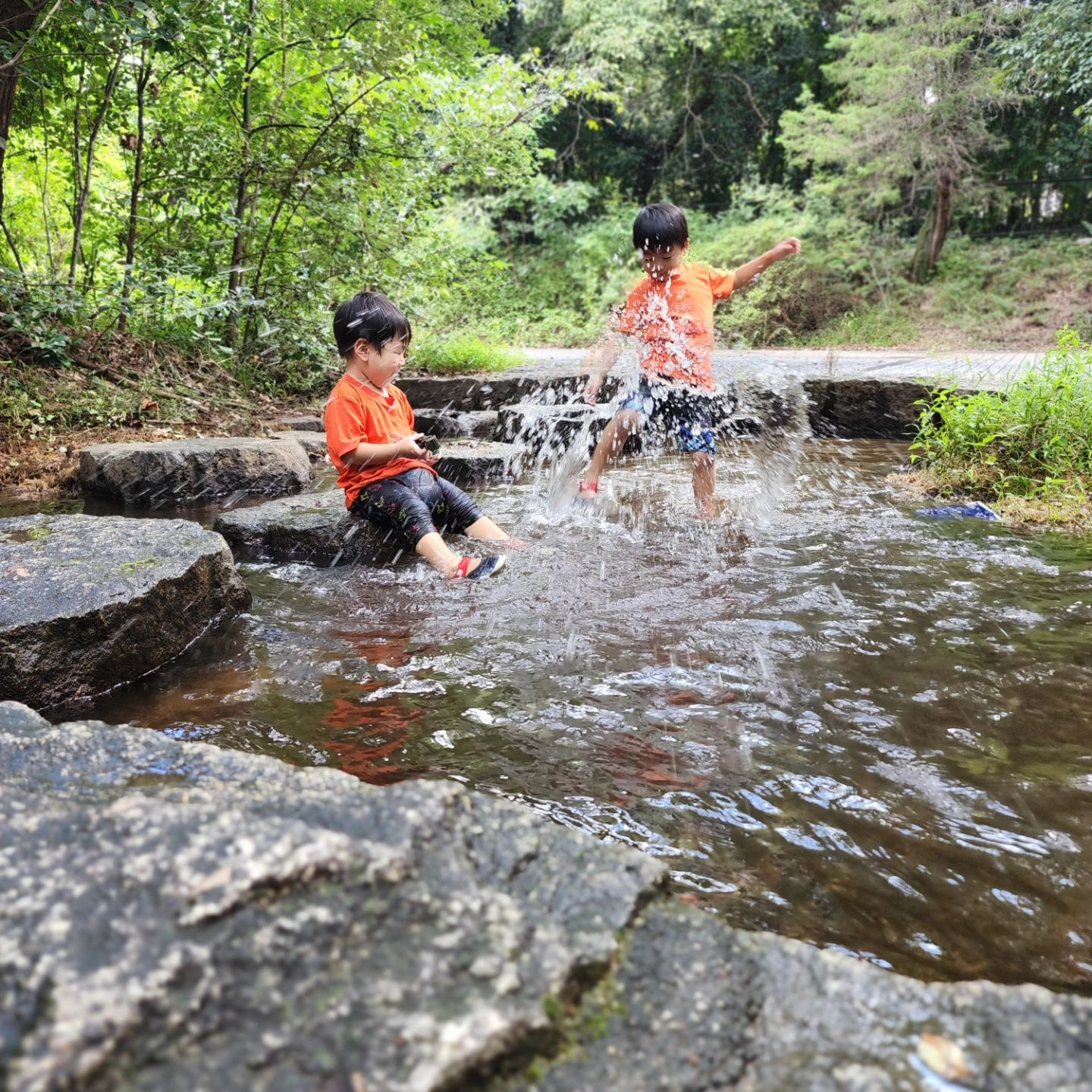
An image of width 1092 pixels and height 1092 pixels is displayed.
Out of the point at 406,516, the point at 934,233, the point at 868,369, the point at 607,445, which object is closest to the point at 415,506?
the point at 406,516

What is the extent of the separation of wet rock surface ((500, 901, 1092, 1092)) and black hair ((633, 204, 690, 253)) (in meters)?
4.20

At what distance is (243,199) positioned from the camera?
23.7 feet

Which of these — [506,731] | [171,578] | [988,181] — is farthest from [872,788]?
[988,181]

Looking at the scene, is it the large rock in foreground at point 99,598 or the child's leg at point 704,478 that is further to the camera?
the child's leg at point 704,478

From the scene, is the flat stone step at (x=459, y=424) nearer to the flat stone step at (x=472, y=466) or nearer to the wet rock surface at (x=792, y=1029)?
the flat stone step at (x=472, y=466)

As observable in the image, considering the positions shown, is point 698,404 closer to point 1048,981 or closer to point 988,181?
point 1048,981

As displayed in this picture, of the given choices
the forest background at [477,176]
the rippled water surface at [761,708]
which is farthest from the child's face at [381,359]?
the forest background at [477,176]

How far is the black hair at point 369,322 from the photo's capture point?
12.4 ft

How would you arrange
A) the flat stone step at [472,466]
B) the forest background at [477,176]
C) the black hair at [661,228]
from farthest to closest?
the forest background at [477,176]
the flat stone step at [472,466]
the black hair at [661,228]

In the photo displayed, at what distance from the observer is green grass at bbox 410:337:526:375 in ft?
30.9

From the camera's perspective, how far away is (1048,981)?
1.32 metres

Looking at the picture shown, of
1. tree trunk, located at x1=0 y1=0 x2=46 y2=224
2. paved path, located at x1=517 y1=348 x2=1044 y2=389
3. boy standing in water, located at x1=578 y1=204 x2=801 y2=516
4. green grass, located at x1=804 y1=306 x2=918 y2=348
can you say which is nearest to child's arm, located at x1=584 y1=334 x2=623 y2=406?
boy standing in water, located at x1=578 y1=204 x2=801 y2=516

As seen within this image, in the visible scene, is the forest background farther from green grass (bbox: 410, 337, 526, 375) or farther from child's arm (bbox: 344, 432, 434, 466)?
child's arm (bbox: 344, 432, 434, 466)

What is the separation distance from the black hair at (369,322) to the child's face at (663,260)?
158cm
